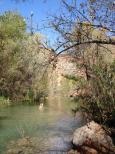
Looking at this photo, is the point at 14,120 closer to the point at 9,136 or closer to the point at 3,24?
the point at 9,136

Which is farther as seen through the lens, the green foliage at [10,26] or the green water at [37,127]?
the green foliage at [10,26]

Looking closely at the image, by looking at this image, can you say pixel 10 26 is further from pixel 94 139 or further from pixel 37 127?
pixel 94 139

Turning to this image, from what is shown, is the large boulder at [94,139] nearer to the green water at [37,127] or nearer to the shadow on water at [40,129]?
the shadow on water at [40,129]

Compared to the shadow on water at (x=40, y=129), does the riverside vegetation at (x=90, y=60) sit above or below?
above

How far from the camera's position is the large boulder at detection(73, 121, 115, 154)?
42.3 feet

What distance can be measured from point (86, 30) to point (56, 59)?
104cm

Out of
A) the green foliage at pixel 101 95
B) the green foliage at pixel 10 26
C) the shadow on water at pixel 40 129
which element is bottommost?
the shadow on water at pixel 40 129

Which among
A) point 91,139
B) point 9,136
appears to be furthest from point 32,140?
point 91,139

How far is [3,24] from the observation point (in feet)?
133

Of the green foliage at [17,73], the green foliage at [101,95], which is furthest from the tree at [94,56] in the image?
the green foliage at [17,73]

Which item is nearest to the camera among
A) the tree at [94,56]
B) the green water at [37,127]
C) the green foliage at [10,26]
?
the tree at [94,56]

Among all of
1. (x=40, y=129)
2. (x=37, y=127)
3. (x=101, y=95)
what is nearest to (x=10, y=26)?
(x=37, y=127)

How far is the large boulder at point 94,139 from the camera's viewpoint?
12.9 metres

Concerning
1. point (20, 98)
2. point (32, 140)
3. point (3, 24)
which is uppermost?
point (3, 24)
